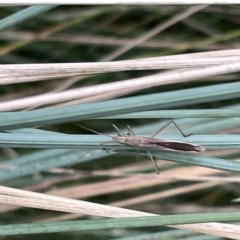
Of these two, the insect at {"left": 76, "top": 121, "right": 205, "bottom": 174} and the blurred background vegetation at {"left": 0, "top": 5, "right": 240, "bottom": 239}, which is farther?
the blurred background vegetation at {"left": 0, "top": 5, "right": 240, "bottom": 239}

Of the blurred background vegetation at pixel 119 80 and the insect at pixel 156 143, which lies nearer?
the insect at pixel 156 143

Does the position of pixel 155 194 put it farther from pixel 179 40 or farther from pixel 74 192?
pixel 179 40

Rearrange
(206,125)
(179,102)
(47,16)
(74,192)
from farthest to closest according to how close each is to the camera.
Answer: (47,16), (74,192), (206,125), (179,102)

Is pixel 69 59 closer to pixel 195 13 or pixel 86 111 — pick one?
pixel 195 13

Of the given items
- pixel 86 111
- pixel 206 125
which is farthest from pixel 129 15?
pixel 86 111

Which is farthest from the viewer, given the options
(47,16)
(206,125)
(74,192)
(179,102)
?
(47,16)

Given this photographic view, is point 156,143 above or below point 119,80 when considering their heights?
below

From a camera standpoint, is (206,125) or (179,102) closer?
(179,102)

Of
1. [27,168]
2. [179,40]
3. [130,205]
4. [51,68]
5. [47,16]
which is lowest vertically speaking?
[130,205]

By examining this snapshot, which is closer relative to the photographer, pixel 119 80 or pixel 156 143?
pixel 156 143

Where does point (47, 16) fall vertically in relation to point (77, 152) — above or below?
above
